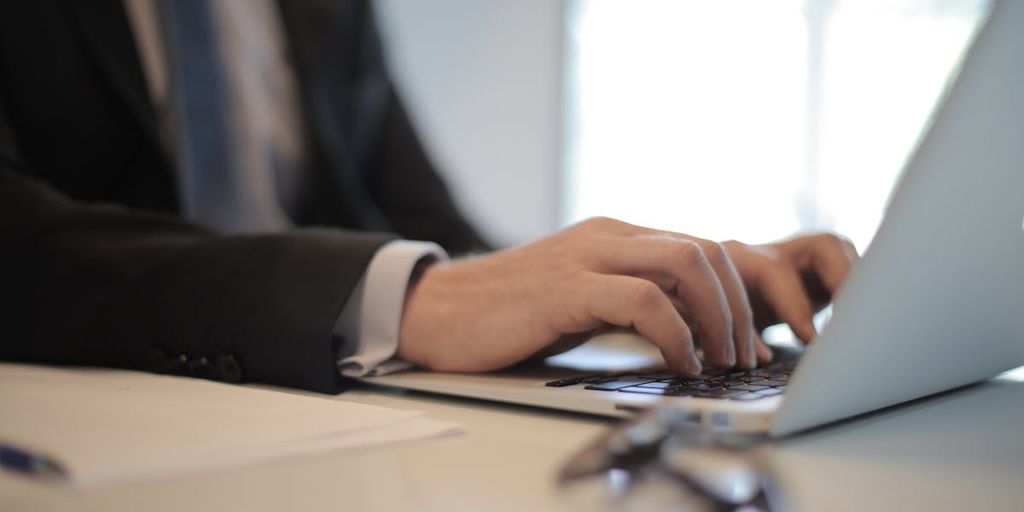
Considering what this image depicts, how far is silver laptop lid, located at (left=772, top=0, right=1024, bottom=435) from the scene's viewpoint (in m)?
0.37

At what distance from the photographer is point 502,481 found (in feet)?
1.18

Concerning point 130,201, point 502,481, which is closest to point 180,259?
point 502,481

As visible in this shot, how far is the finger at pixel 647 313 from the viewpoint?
517mm

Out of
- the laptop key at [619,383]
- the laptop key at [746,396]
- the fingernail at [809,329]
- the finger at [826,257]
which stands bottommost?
the fingernail at [809,329]

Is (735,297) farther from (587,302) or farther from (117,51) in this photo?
(117,51)

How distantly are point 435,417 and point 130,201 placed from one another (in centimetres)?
76

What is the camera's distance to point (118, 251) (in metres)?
0.68

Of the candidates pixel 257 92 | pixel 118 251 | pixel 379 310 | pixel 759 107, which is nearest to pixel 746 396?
pixel 379 310

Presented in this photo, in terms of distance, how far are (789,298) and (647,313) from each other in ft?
0.59

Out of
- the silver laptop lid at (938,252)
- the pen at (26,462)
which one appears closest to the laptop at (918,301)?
the silver laptop lid at (938,252)

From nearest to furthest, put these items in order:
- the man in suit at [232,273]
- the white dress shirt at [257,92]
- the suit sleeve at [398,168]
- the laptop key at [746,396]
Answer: the laptop key at [746,396], the man in suit at [232,273], the white dress shirt at [257,92], the suit sleeve at [398,168]

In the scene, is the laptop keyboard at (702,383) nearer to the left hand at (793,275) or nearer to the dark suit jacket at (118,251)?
the left hand at (793,275)

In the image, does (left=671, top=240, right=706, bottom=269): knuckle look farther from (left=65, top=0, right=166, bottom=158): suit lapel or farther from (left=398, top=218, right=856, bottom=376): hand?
(left=65, top=0, right=166, bottom=158): suit lapel

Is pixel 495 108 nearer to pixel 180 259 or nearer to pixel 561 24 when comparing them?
pixel 561 24
